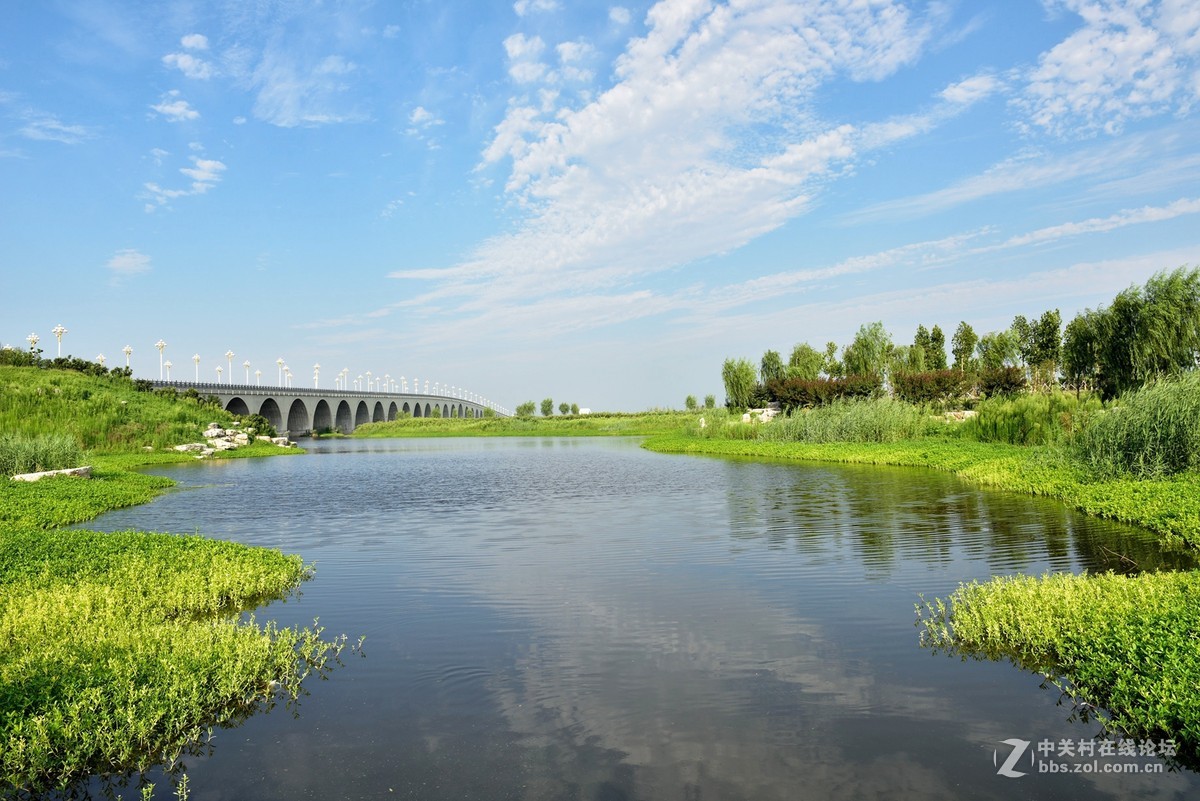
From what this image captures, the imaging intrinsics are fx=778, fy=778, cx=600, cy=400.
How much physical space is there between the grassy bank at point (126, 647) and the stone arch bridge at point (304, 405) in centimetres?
6149

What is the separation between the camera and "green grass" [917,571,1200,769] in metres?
6.66

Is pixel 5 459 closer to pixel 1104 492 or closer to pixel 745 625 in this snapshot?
pixel 745 625

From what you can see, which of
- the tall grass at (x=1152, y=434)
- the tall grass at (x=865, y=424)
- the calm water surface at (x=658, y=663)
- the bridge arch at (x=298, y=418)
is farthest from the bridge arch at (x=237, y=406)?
the tall grass at (x=1152, y=434)

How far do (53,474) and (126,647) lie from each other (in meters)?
20.6

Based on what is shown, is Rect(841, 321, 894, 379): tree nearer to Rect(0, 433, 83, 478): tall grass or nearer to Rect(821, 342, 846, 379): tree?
Rect(821, 342, 846, 379): tree

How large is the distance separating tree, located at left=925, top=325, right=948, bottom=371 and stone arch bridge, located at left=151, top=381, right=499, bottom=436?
6852 cm

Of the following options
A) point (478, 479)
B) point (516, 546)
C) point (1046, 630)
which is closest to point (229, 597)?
point (516, 546)

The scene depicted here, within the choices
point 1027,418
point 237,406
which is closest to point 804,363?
point 1027,418

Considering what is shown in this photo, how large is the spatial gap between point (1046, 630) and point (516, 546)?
10475 mm

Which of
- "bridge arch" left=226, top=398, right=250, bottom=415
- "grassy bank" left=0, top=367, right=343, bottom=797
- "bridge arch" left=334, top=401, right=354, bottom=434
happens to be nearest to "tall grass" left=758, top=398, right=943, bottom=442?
"grassy bank" left=0, top=367, right=343, bottom=797

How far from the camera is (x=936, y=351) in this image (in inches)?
3204

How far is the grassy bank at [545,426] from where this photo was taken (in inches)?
3556

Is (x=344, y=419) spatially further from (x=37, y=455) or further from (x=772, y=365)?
(x=37, y=455)

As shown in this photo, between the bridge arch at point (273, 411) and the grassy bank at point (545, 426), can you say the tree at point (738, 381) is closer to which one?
the grassy bank at point (545, 426)
